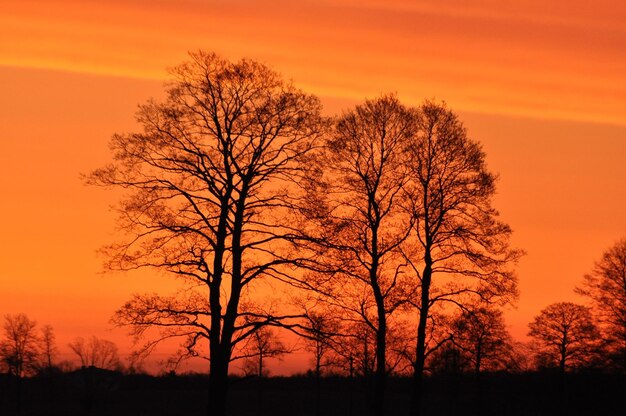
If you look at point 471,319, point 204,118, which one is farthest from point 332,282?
point 471,319

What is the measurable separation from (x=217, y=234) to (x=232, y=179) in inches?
72.4

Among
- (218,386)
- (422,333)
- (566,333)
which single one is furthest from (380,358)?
(566,333)

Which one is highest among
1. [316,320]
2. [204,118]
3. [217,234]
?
[204,118]

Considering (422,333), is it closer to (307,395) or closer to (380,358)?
(380,358)

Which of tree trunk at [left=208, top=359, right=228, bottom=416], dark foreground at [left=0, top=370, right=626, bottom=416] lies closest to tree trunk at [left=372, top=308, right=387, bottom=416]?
tree trunk at [left=208, top=359, right=228, bottom=416]

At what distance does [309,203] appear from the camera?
36.1 meters

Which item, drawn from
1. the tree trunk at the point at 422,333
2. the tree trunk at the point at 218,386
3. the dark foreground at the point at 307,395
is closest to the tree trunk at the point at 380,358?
the tree trunk at the point at 422,333

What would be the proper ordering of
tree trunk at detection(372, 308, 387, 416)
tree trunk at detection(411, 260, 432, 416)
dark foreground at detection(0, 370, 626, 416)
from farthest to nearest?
dark foreground at detection(0, 370, 626, 416) < tree trunk at detection(411, 260, 432, 416) < tree trunk at detection(372, 308, 387, 416)

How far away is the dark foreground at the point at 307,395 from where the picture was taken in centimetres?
7569

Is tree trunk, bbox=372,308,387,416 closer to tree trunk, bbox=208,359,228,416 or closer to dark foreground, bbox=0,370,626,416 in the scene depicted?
tree trunk, bbox=208,359,228,416

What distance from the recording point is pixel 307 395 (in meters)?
113

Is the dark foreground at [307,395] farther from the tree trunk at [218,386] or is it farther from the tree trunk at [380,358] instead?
the tree trunk at [218,386]

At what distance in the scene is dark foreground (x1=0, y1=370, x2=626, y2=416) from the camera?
248ft

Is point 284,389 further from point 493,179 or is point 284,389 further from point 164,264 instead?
point 164,264
